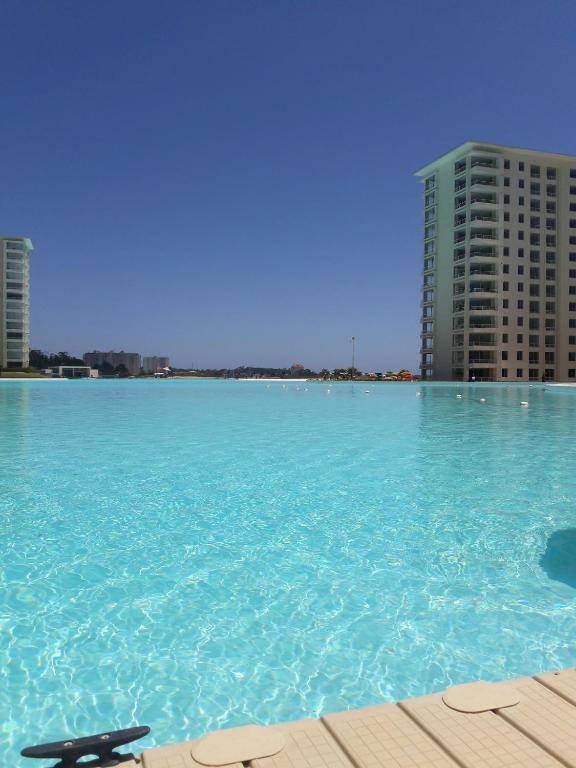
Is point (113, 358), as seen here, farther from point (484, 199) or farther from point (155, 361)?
point (484, 199)

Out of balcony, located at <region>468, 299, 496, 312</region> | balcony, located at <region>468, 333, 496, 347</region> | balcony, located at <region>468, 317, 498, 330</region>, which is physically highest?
balcony, located at <region>468, 299, 496, 312</region>

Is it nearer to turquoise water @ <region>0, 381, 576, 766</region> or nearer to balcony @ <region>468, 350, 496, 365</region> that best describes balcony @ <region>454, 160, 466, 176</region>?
balcony @ <region>468, 350, 496, 365</region>

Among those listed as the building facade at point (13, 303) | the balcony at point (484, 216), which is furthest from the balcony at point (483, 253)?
the building facade at point (13, 303)

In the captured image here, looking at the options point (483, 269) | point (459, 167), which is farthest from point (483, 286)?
point (459, 167)

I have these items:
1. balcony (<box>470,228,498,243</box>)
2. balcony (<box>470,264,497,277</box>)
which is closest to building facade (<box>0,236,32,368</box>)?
balcony (<box>470,228,498,243</box>)

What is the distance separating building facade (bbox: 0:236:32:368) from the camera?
84250 mm

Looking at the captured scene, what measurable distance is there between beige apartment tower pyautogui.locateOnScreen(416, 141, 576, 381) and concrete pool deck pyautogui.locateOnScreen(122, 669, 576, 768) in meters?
60.7

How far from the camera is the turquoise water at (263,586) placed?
3.30m

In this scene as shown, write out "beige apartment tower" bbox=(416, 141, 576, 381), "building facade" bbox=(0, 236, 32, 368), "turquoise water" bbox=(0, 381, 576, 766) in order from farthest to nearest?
"building facade" bbox=(0, 236, 32, 368) → "beige apartment tower" bbox=(416, 141, 576, 381) → "turquoise water" bbox=(0, 381, 576, 766)

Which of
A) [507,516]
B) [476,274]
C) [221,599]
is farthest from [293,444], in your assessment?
[476,274]

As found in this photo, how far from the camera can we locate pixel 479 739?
2.10 meters

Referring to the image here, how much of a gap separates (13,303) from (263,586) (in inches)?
3678

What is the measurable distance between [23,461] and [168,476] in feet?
11.5

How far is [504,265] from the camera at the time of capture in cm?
6169
